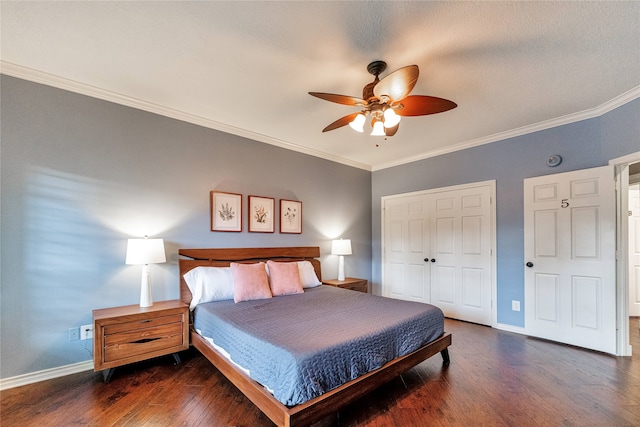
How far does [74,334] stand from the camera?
247 centimetres

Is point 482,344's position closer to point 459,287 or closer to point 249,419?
point 459,287

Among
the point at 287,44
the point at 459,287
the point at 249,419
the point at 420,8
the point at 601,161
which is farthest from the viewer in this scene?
the point at 459,287

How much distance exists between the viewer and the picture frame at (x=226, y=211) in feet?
11.1

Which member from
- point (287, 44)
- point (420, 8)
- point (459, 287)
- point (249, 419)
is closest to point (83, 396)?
point (249, 419)

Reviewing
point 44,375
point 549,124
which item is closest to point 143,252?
point 44,375

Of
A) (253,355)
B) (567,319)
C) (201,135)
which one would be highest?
(201,135)

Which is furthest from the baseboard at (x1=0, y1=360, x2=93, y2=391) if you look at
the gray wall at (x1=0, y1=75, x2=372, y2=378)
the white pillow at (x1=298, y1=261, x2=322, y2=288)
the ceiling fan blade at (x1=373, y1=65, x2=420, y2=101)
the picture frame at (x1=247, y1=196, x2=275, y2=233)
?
the ceiling fan blade at (x1=373, y1=65, x2=420, y2=101)

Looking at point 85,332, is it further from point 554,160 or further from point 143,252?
point 554,160

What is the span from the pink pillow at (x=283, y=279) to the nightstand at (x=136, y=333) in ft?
3.09

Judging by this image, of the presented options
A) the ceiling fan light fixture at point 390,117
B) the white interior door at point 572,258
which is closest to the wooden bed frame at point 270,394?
the white interior door at point 572,258

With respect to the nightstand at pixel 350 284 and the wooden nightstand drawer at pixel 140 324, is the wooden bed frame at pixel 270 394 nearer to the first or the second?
the wooden nightstand drawer at pixel 140 324

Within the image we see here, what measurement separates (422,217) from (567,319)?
2.13 meters

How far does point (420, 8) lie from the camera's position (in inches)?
67.2

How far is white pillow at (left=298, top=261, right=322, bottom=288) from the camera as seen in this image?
3673mm
